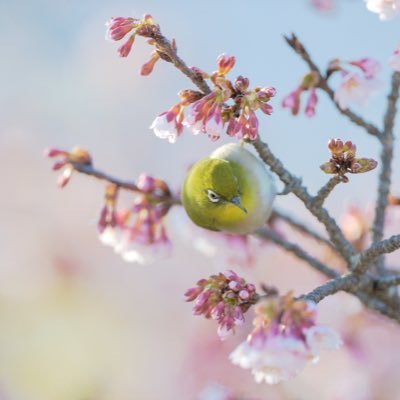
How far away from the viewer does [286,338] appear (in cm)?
148

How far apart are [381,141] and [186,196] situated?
1.84ft

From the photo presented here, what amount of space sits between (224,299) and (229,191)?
316mm

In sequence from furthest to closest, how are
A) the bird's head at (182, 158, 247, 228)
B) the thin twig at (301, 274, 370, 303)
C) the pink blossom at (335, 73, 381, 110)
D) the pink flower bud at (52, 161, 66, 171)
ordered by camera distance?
A: the pink flower bud at (52, 161, 66, 171) → the pink blossom at (335, 73, 381, 110) → the bird's head at (182, 158, 247, 228) → the thin twig at (301, 274, 370, 303)

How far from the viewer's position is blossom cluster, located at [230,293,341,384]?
4.85 ft

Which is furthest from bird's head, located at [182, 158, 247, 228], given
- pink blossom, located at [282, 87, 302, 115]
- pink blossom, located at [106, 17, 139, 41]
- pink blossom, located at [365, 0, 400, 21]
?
pink blossom, located at [365, 0, 400, 21]

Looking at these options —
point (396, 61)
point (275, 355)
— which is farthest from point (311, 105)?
point (275, 355)

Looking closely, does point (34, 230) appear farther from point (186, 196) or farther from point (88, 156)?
point (186, 196)

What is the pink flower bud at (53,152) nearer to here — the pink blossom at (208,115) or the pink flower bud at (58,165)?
the pink flower bud at (58,165)

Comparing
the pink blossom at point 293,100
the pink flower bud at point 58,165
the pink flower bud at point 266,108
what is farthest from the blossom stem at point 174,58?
the pink flower bud at point 58,165

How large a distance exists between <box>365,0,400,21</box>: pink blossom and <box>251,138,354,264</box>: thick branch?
40 cm

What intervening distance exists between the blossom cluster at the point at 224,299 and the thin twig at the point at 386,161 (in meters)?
0.61

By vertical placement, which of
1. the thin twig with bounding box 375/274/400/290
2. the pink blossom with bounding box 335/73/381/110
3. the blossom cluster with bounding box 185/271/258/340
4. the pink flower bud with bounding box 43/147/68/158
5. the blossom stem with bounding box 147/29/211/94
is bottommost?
the blossom cluster with bounding box 185/271/258/340

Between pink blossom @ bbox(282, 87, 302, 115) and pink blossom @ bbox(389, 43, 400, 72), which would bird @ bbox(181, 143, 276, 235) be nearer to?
pink blossom @ bbox(282, 87, 302, 115)

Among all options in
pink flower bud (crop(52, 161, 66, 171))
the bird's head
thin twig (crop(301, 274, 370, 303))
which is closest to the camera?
thin twig (crop(301, 274, 370, 303))
